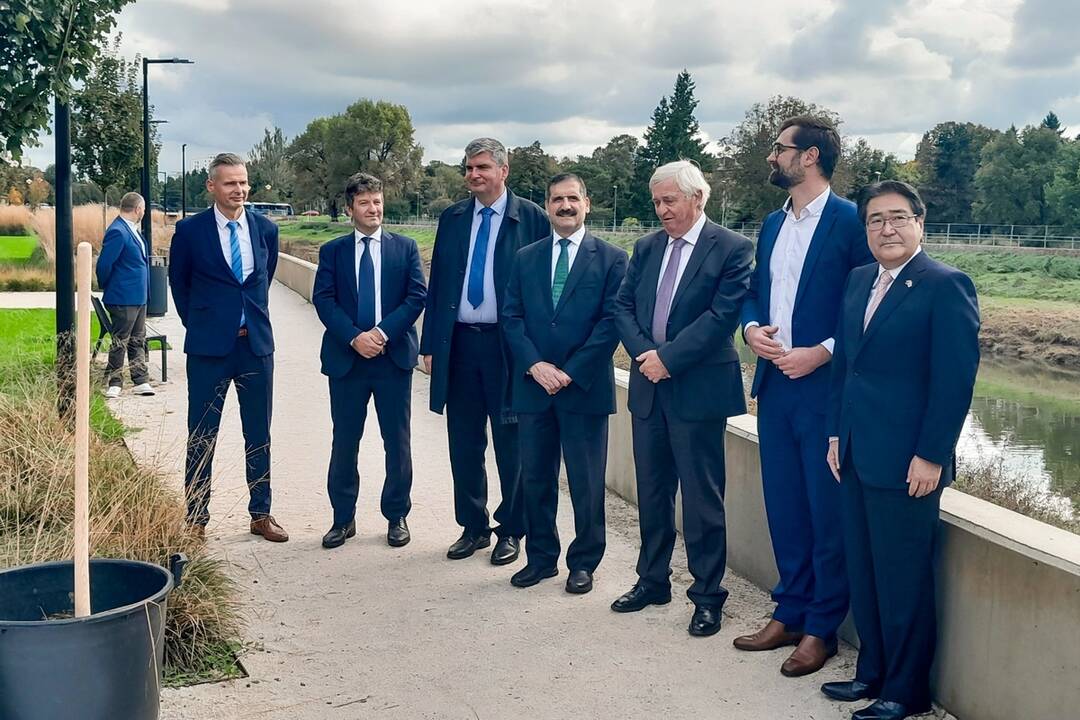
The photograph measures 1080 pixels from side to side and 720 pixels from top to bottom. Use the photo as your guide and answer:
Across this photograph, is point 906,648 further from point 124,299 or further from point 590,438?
point 124,299

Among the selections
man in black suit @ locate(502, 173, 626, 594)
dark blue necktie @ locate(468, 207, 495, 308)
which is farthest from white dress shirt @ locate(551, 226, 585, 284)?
dark blue necktie @ locate(468, 207, 495, 308)

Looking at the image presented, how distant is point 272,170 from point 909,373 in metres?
122

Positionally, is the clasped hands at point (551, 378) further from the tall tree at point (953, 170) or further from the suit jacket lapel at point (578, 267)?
the tall tree at point (953, 170)

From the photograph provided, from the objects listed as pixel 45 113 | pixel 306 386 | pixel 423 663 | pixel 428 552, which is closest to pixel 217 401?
pixel 428 552

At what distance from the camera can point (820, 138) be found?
180 inches

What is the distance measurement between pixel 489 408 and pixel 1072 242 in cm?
5104

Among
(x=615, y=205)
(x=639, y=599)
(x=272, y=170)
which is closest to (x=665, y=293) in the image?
(x=639, y=599)

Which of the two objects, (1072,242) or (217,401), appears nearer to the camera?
(217,401)

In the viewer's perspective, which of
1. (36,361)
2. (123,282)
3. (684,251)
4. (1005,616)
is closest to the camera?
(1005,616)

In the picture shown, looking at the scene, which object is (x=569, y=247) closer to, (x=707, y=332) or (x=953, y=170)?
(x=707, y=332)

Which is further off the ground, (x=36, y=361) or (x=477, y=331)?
(x=477, y=331)

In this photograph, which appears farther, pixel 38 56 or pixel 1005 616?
pixel 38 56

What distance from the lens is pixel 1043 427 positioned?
1683 centimetres

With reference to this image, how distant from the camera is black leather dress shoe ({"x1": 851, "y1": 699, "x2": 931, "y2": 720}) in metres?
3.89
